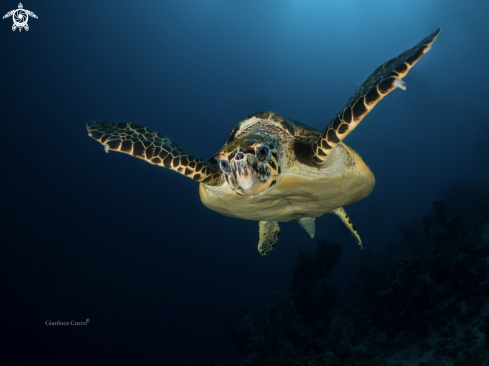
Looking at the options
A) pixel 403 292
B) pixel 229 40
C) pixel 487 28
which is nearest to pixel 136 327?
pixel 403 292

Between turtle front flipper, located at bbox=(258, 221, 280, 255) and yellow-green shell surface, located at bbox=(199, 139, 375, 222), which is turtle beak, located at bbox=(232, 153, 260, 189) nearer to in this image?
yellow-green shell surface, located at bbox=(199, 139, 375, 222)

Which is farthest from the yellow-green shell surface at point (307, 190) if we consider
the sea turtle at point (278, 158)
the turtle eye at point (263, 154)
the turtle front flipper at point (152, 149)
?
the turtle eye at point (263, 154)

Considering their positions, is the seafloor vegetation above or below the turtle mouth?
below

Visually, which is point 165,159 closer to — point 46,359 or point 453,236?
point 453,236

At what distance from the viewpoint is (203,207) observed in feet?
222

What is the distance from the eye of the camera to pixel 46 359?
2352 centimetres

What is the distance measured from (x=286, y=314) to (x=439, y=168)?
86.7 metres

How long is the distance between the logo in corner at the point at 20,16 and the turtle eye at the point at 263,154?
58.4 metres

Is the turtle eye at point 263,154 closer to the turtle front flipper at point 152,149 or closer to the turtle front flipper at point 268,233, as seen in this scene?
the turtle front flipper at point 152,149

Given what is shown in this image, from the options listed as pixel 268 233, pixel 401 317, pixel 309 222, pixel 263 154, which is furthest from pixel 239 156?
pixel 401 317

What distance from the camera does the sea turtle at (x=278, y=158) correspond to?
2.46 metres

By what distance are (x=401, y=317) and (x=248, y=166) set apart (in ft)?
20.2

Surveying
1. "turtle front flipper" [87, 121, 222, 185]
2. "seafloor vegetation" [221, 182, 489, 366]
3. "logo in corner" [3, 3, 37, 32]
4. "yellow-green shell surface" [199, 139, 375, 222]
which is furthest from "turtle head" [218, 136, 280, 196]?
"logo in corner" [3, 3, 37, 32]

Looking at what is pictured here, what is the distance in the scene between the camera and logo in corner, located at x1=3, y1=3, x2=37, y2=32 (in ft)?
134
